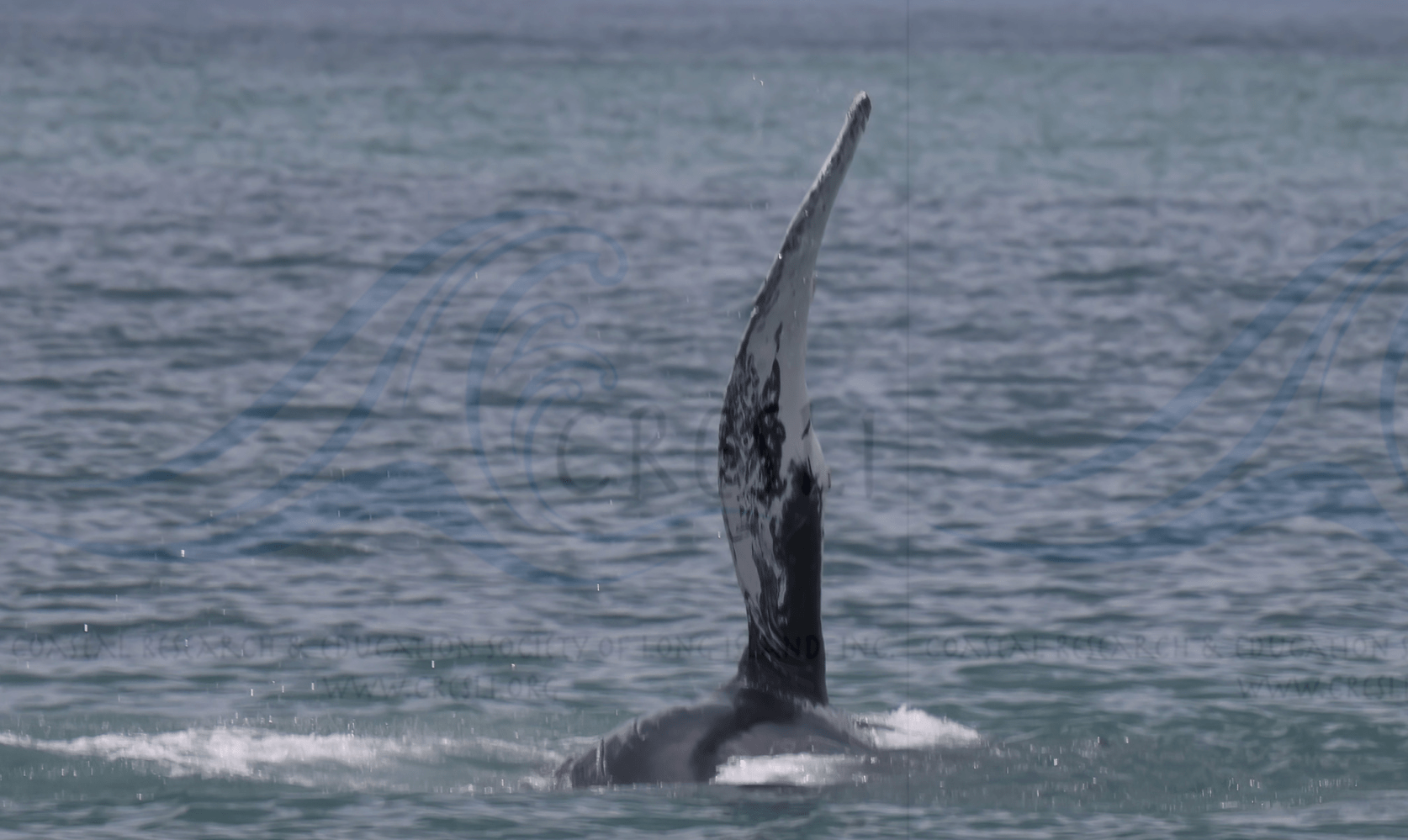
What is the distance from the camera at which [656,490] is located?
17.5 m

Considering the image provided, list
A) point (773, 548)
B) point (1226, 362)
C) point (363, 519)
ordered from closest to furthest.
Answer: point (773, 548) < point (363, 519) < point (1226, 362)

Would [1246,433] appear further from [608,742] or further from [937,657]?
[608,742]

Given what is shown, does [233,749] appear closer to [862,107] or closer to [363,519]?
[862,107]

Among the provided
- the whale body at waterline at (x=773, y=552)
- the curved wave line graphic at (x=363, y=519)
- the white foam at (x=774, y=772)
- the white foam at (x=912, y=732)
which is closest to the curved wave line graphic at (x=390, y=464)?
the curved wave line graphic at (x=363, y=519)

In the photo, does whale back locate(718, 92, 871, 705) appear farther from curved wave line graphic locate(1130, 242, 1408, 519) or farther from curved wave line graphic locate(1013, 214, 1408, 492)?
curved wave line graphic locate(1013, 214, 1408, 492)

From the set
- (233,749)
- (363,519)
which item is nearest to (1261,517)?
(363,519)

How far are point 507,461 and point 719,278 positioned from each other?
405 inches

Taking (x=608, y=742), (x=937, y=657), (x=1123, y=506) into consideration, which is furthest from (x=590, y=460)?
(x=608, y=742)

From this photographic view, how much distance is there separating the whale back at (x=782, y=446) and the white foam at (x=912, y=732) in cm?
94

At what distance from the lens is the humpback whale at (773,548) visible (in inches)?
344

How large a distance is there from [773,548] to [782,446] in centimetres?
47

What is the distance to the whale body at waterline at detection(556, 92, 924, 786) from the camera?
873 centimetres

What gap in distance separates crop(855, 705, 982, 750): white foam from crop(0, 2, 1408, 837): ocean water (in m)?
0.04

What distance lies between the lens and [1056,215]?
35.6 metres
